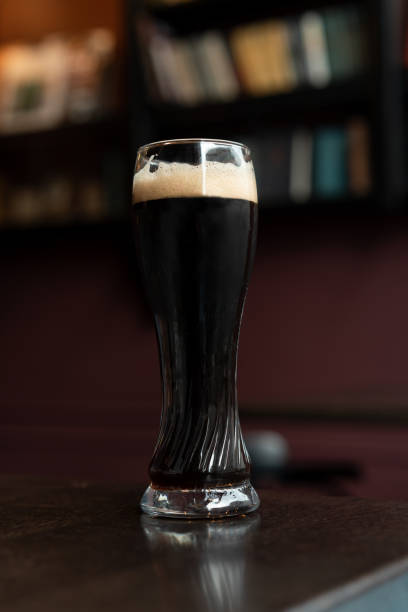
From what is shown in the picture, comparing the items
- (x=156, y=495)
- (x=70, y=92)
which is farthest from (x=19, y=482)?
(x=70, y=92)

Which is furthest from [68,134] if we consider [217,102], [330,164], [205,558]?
[205,558]

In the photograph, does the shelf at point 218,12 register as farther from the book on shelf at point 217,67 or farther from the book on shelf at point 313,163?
the book on shelf at point 313,163

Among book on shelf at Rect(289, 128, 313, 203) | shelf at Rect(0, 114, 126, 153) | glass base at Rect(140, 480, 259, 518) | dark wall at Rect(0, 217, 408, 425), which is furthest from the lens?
shelf at Rect(0, 114, 126, 153)

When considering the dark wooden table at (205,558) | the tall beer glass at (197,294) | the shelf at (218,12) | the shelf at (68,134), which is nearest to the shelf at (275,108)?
the shelf at (68,134)

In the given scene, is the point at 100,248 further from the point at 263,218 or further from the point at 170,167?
the point at 170,167

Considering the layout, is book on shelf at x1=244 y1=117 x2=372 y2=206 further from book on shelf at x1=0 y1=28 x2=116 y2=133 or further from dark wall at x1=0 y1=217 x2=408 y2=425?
book on shelf at x1=0 y1=28 x2=116 y2=133

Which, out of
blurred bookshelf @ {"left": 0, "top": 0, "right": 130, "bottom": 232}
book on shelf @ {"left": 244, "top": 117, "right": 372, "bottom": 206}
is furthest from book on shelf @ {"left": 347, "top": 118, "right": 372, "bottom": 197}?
blurred bookshelf @ {"left": 0, "top": 0, "right": 130, "bottom": 232}
